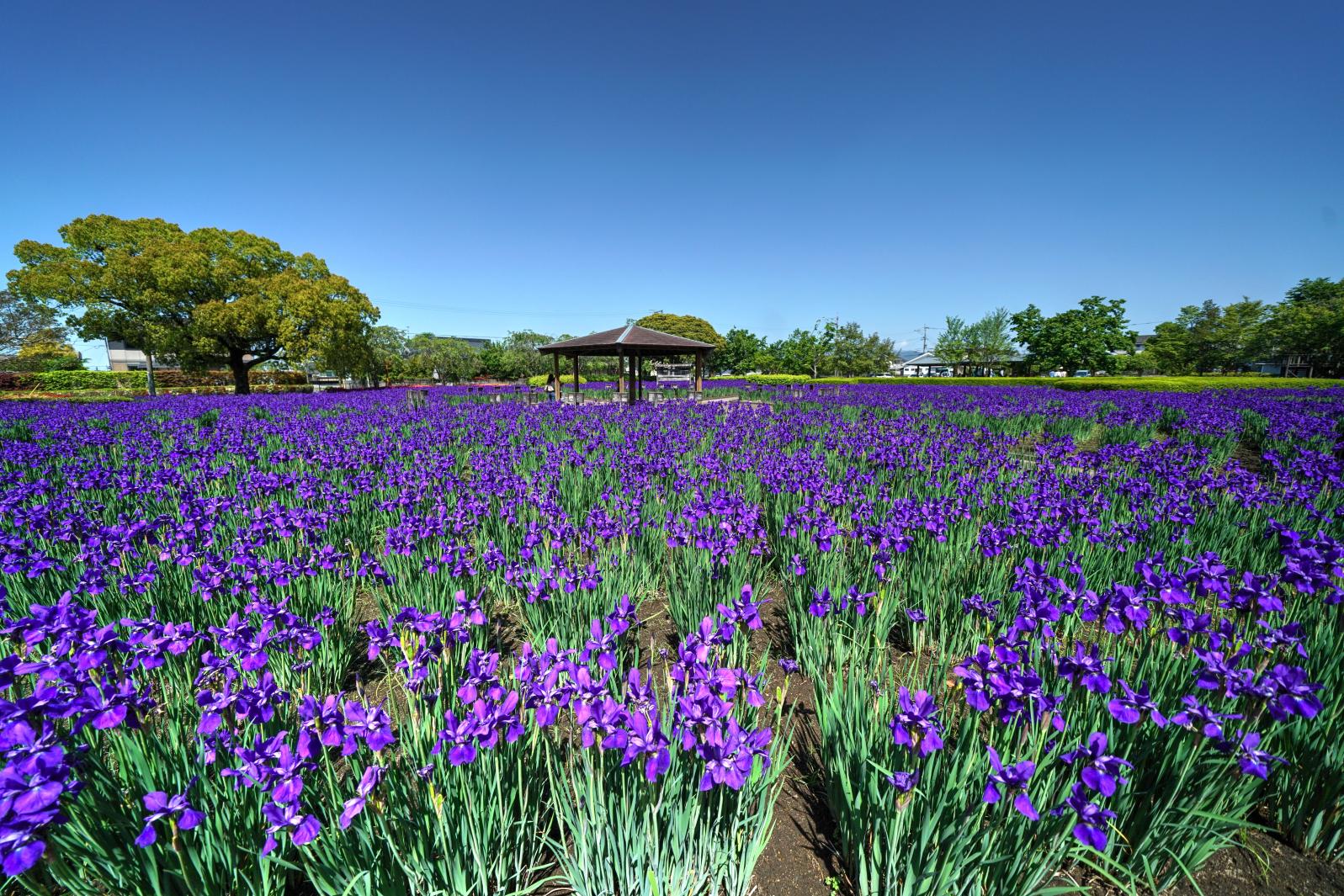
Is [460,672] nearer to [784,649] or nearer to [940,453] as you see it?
[784,649]

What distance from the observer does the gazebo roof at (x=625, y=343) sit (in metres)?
18.8

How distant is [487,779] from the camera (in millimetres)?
1775

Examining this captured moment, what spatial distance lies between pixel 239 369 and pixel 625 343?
2477 cm

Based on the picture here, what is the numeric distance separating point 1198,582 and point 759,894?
8.14ft

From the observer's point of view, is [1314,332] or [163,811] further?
[1314,332]

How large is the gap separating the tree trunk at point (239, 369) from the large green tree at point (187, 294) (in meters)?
0.06

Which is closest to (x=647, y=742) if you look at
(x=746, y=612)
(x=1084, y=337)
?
(x=746, y=612)

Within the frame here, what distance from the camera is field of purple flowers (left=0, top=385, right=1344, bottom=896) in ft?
5.18

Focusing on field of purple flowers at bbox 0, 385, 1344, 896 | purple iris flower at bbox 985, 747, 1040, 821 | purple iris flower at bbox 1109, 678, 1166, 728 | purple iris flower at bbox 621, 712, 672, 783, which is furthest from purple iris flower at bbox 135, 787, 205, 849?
purple iris flower at bbox 1109, 678, 1166, 728

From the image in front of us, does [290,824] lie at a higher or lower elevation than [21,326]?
lower

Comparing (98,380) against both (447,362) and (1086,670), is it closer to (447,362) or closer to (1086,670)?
(447,362)

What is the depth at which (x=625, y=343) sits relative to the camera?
60.6 feet

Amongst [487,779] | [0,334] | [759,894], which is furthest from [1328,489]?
[0,334]

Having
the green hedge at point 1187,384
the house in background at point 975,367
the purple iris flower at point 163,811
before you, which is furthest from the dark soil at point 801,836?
the house in background at point 975,367
